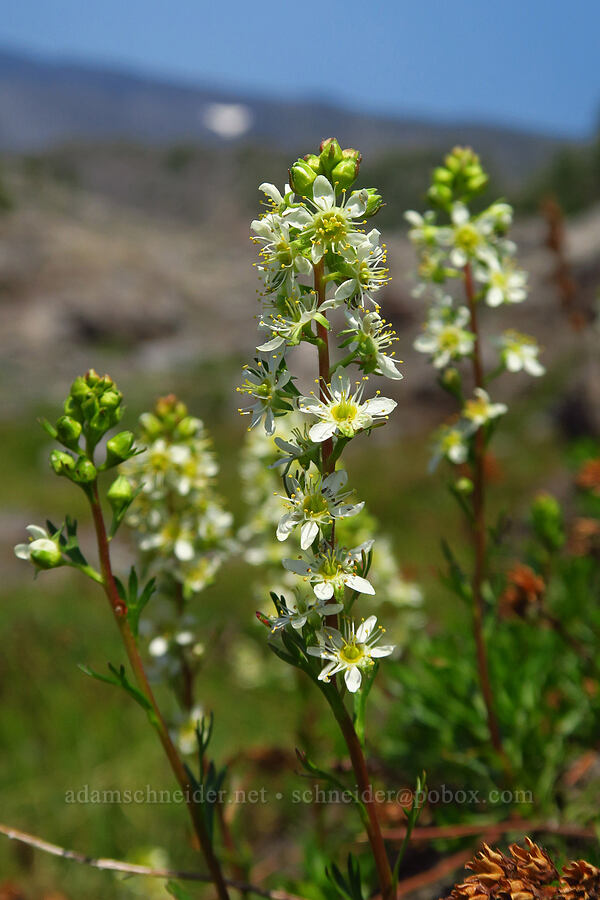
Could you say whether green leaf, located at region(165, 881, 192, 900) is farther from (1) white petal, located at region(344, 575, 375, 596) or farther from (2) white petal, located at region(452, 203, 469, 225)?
(2) white petal, located at region(452, 203, 469, 225)

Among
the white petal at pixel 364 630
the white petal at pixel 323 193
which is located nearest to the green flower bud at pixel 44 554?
the white petal at pixel 364 630

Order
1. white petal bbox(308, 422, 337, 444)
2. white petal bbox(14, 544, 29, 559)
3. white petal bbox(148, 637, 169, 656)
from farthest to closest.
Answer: white petal bbox(148, 637, 169, 656) < white petal bbox(14, 544, 29, 559) < white petal bbox(308, 422, 337, 444)

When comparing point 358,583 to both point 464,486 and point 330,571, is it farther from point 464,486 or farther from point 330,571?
point 464,486

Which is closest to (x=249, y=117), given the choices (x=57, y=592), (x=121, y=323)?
(x=121, y=323)

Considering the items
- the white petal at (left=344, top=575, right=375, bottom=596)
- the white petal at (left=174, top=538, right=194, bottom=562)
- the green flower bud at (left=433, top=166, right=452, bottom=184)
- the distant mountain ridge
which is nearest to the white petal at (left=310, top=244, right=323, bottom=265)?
the white petal at (left=344, top=575, right=375, bottom=596)

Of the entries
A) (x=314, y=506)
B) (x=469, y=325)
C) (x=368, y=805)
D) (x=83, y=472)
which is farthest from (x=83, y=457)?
(x=469, y=325)

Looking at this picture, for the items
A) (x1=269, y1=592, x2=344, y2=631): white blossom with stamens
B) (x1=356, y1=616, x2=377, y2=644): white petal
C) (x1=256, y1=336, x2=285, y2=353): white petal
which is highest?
(x1=256, y1=336, x2=285, y2=353): white petal
